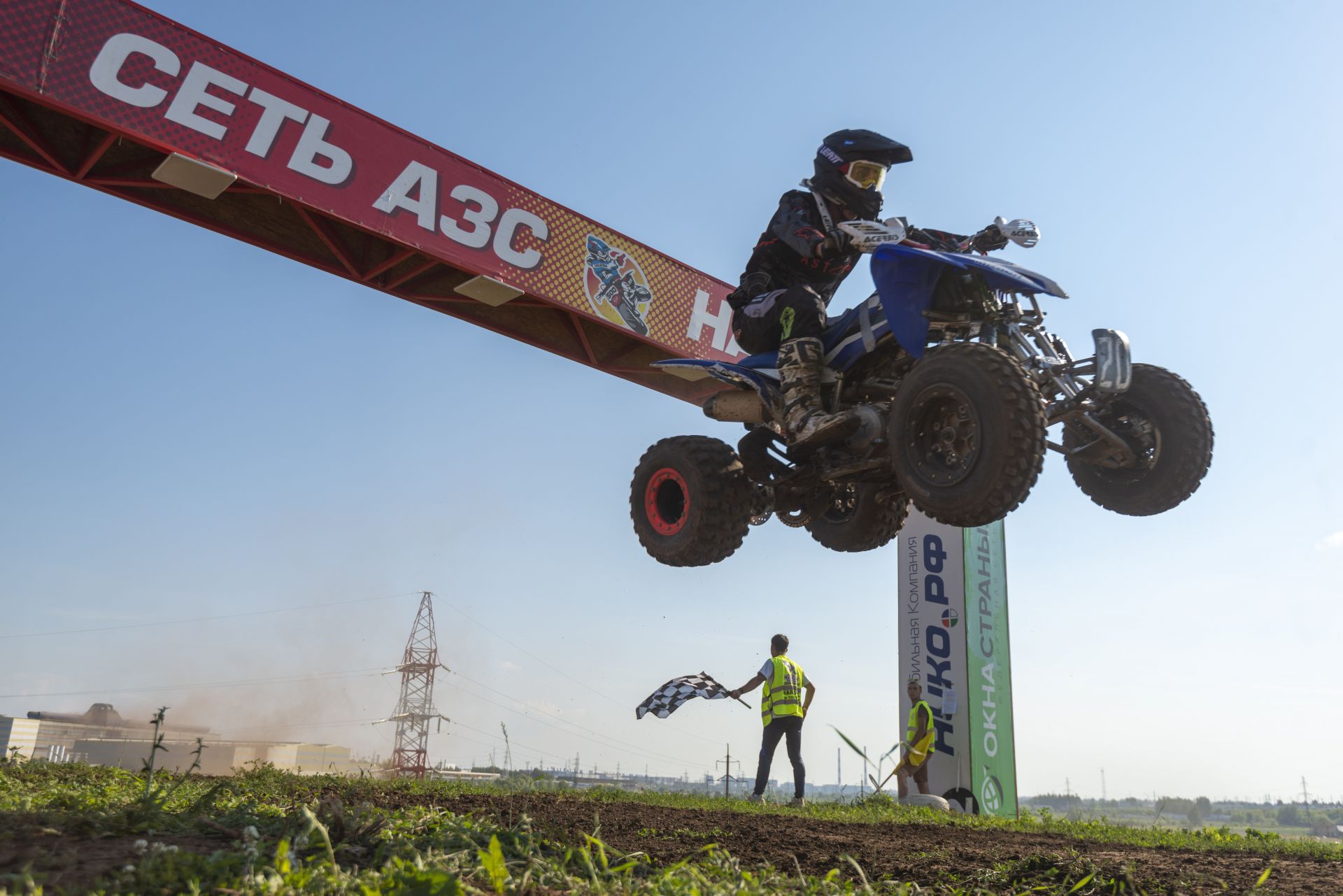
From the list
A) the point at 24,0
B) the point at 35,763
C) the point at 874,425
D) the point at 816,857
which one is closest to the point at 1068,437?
the point at 874,425

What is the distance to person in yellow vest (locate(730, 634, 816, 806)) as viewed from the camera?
9.11 m

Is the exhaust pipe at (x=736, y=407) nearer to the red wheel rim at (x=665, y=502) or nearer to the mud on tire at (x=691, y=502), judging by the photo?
the mud on tire at (x=691, y=502)

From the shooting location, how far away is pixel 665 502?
6574 millimetres

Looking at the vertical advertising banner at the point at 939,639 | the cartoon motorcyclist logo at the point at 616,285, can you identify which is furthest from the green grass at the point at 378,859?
the cartoon motorcyclist logo at the point at 616,285

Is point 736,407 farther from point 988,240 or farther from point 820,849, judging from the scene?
point 820,849

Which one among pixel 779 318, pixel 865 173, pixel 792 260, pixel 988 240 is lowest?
pixel 779 318

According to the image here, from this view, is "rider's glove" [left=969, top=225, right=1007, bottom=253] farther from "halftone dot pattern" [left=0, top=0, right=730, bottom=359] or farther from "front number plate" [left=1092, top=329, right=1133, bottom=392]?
"halftone dot pattern" [left=0, top=0, right=730, bottom=359]

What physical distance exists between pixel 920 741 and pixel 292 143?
1032 centimetres

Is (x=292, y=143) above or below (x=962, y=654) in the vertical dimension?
above

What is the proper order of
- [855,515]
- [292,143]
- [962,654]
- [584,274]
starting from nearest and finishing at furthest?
1. [855,515]
2. [292,143]
3. [962,654]
4. [584,274]

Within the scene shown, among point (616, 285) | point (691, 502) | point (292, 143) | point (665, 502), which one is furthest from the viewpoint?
point (616, 285)

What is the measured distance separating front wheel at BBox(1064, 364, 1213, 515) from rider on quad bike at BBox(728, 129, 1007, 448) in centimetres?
124

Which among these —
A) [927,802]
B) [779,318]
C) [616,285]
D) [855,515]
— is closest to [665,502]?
[855,515]

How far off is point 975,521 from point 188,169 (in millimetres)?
9913
